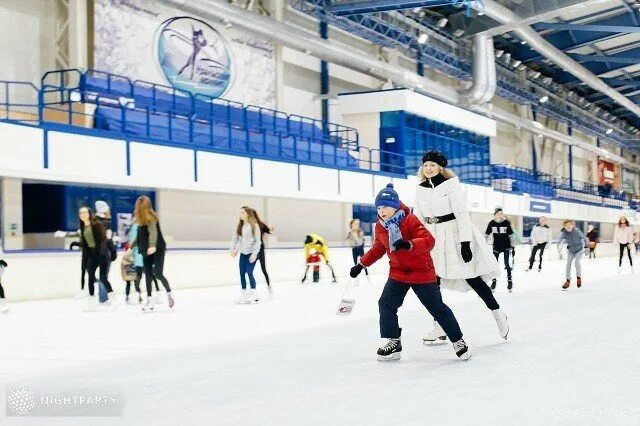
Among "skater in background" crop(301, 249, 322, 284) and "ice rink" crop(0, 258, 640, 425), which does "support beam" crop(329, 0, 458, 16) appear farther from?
"ice rink" crop(0, 258, 640, 425)

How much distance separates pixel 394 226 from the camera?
225 inches

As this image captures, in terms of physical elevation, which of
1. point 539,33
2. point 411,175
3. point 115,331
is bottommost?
point 115,331

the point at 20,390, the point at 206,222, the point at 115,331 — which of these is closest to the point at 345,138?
the point at 206,222

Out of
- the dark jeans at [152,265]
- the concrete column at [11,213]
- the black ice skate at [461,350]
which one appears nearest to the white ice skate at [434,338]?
the black ice skate at [461,350]

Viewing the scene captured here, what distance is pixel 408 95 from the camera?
28391 millimetres

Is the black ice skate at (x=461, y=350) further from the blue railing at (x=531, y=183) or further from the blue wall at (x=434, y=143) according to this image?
the blue railing at (x=531, y=183)

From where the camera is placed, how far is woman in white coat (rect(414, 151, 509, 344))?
643cm

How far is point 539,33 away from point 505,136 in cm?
989

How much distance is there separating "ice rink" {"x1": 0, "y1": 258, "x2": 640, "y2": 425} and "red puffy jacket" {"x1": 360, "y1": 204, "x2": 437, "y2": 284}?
0.65m

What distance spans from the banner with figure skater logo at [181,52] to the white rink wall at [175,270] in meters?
4.71

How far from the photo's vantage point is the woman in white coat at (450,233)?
21.1ft

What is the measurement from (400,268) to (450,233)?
0.93 m

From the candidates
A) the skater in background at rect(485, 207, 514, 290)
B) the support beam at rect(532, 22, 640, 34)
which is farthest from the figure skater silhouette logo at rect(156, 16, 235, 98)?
the support beam at rect(532, 22, 640, 34)

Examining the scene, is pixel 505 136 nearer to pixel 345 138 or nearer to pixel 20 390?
pixel 345 138
